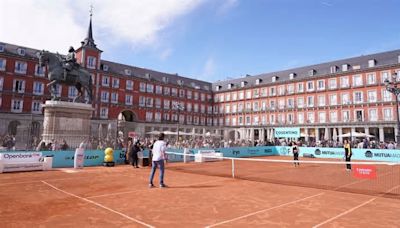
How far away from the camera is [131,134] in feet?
80.9

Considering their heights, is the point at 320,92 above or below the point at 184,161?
above

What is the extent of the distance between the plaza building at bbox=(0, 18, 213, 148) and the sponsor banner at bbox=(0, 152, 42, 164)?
247 inches

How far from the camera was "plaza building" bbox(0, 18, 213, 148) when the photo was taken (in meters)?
40.7

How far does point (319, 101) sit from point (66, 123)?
4682 centimetres

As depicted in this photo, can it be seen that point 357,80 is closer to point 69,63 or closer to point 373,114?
point 373,114

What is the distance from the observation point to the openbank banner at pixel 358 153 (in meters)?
24.2

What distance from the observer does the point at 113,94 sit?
5128 cm

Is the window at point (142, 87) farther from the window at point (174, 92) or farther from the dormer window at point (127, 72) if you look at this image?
the window at point (174, 92)

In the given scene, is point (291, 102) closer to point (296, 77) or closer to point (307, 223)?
point (296, 77)

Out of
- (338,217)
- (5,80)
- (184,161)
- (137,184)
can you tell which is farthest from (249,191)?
(5,80)

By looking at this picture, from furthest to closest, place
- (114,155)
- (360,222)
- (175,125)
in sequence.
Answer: (175,125)
(114,155)
(360,222)

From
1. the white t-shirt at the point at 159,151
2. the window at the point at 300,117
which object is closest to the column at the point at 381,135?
the window at the point at 300,117

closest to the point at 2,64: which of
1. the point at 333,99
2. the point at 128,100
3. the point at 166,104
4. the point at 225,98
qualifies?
the point at 128,100

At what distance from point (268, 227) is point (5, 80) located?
48.2m
